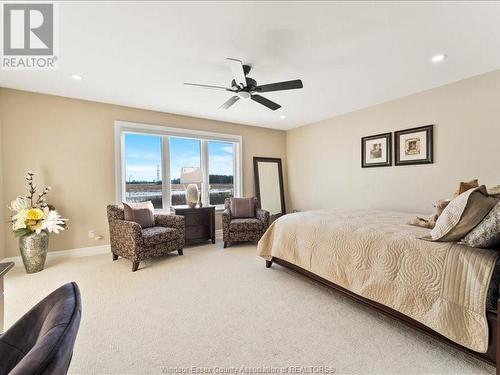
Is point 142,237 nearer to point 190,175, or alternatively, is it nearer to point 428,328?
point 190,175

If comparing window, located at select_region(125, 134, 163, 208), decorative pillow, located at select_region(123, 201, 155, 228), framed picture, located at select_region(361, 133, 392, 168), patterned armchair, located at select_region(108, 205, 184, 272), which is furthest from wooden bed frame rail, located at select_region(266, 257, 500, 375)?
window, located at select_region(125, 134, 163, 208)

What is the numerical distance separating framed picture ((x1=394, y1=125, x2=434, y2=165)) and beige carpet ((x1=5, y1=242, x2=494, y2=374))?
258 cm

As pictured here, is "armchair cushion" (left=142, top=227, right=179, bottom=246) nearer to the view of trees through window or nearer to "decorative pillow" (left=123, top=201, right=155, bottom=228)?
"decorative pillow" (left=123, top=201, right=155, bottom=228)

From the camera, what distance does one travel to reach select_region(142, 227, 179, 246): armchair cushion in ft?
10.8

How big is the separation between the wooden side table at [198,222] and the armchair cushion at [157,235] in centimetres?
73

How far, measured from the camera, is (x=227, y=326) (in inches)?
76.4

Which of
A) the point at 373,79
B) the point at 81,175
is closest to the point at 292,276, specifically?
the point at 373,79

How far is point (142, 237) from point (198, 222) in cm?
142

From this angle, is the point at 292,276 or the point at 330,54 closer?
the point at 330,54

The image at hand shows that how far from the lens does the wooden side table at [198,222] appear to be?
442 centimetres

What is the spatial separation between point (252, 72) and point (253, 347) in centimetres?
286

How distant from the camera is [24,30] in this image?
6.98 feet

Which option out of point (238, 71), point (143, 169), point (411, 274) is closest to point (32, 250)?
point (143, 169)

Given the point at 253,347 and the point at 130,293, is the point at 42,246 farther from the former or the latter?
the point at 253,347
